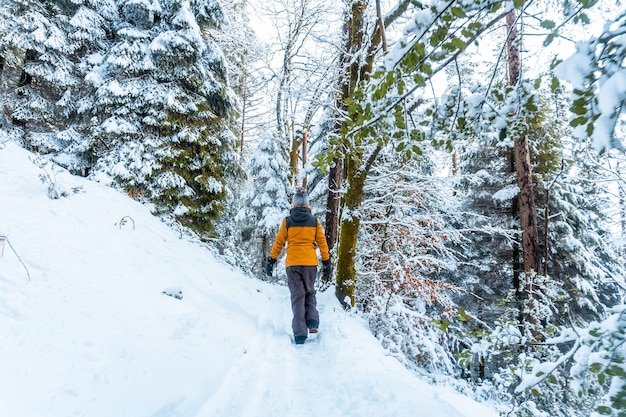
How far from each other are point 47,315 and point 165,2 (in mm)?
11735

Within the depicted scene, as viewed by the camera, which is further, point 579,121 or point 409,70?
point 409,70

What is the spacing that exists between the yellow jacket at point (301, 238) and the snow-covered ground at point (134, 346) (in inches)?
41.2

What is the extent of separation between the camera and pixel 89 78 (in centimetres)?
1001

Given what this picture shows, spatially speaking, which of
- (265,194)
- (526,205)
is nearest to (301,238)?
(526,205)

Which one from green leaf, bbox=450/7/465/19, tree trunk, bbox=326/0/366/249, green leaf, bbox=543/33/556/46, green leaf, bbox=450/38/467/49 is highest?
tree trunk, bbox=326/0/366/249

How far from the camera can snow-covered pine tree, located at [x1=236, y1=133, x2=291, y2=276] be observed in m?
15.5

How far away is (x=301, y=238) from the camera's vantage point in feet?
16.7

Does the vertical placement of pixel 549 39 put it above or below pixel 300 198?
above

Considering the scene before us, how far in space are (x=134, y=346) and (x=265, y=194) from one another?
12.9 m

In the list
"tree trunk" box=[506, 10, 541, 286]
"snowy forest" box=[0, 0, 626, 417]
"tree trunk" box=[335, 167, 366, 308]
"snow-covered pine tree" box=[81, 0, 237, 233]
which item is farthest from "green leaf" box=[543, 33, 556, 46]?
"snow-covered pine tree" box=[81, 0, 237, 233]

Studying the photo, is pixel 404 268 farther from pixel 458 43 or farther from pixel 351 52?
pixel 458 43

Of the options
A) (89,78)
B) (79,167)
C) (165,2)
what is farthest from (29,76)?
(165,2)

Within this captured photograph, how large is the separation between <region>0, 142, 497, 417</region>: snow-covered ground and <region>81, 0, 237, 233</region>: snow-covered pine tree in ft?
15.0

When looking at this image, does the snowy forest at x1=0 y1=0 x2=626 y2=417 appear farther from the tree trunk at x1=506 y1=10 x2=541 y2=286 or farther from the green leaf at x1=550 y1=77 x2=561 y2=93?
the green leaf at x1=550 y1=77 x2=561 y2=93
